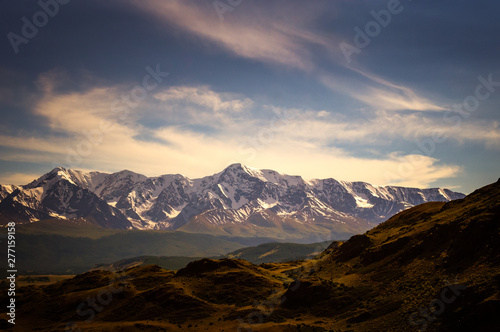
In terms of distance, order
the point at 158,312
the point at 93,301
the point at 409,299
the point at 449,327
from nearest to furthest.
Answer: the point at 449,327 → the point at 409,299 → the point at 158,312 → the point at 93,301

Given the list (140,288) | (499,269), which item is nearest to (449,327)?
(499,269)

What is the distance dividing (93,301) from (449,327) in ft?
314

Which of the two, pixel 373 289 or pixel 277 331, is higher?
pixel 373 289

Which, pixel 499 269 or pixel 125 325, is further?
pixel 125 325

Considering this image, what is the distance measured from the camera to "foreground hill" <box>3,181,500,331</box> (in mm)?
69312

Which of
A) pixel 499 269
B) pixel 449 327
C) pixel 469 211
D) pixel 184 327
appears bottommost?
pixel 184 327

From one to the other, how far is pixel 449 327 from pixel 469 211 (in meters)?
40.6

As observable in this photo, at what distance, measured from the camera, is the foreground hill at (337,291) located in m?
69.3

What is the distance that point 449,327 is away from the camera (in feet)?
201

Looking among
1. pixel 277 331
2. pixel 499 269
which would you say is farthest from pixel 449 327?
pixel 277 331

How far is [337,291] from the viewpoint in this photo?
9425cm

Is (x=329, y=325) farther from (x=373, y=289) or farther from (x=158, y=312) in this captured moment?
(x=158, y=312)

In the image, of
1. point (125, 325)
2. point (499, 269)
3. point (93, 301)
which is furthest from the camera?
point (93, 301)

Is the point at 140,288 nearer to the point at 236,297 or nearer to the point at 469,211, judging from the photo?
the point at 236,297
